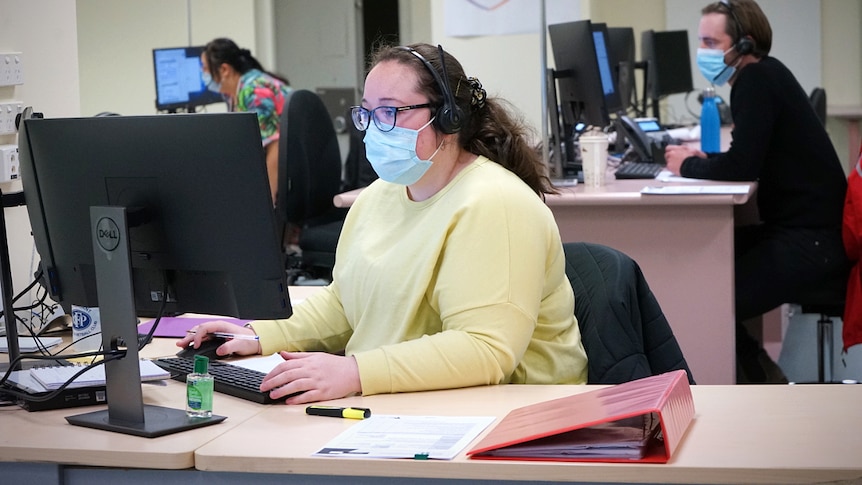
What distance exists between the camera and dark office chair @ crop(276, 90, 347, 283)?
3959 mm

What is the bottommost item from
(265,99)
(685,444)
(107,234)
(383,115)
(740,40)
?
(685,444)

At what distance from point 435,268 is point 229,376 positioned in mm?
378

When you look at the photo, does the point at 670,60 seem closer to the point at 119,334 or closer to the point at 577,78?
the point at 577,78

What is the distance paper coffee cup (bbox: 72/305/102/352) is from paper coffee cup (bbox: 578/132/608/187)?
1.85m

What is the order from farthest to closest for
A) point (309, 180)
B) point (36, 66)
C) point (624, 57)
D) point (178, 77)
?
1. point (178, 77)
2. point (624, 57)
3. point (309, 180)
4. point (36, 66)

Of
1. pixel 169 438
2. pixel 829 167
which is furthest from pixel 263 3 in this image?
pixel 169 438

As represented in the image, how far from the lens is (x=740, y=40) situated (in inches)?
140

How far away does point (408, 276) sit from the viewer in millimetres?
1789

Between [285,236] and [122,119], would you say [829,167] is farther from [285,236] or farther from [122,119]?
[122,119]

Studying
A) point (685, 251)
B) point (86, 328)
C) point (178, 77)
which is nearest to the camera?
point (86, 328)

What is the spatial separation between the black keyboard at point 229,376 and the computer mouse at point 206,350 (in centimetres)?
3

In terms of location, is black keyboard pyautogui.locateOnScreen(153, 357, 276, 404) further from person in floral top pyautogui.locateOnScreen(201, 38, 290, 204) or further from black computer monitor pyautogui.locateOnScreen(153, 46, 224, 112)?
black computer monitor pyautogui.locateOnScreen(153, 46, 224, 112)

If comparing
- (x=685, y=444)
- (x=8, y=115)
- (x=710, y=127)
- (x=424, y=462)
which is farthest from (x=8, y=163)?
(x=710, y=127)

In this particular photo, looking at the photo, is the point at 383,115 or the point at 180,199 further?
the point at 383,115
